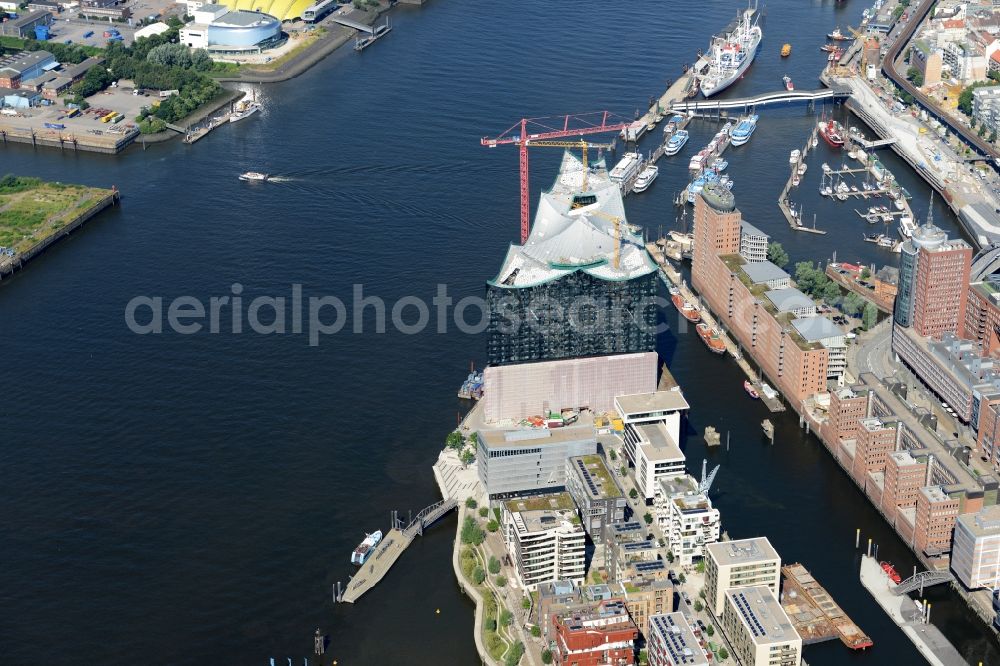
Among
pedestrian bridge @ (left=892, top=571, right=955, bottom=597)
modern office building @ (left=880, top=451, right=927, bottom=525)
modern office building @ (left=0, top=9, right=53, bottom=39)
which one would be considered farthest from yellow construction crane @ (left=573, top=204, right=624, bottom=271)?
modern office building @ (left=0, top=9, right=53, bottom=39)

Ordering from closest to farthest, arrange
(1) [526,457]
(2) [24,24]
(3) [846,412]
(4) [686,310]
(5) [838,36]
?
(1) [526,457]
(3) [846,412]
(4) [686,310]
(2) [24,24]
(5) [838,36]

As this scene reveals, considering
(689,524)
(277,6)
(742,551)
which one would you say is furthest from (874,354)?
(277,6)

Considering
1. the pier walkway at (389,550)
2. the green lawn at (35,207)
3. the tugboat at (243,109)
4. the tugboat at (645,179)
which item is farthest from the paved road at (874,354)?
the tugboat at (243,109)

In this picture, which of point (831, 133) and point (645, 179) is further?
point (831, 133)

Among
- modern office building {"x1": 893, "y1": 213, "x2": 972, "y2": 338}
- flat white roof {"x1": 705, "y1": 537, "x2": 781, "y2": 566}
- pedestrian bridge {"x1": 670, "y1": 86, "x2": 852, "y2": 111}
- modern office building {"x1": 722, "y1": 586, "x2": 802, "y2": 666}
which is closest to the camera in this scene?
modern office building {"x1": 722, "y1": 586, "x2": 802, "y2": 666}

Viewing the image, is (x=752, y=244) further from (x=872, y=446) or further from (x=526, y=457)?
(x=526, y=457)

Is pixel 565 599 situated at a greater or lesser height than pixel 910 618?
greater

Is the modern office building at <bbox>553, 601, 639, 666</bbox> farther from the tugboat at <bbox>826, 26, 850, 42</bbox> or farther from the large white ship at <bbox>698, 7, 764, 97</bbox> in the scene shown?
the tugboat at <bbox>826, 26, 850, 42</bbox>

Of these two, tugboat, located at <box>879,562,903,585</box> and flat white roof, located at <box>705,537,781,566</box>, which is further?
tugboat, located at <box>879,562,903,585</box>

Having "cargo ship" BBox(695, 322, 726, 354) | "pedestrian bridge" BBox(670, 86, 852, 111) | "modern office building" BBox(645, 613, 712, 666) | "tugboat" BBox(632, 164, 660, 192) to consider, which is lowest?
"modern office building" BBox(645, 613, 712, 666)
